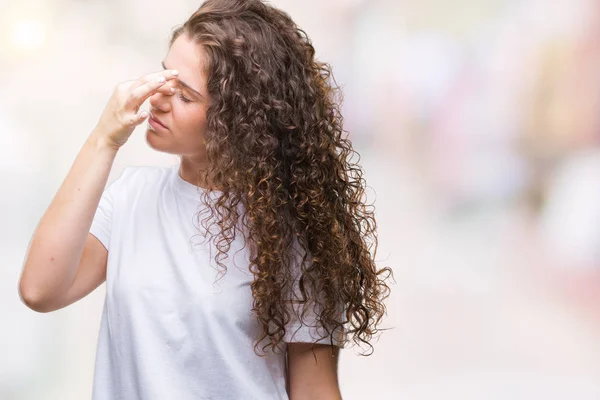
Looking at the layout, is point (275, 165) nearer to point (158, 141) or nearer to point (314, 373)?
point (158, 141)

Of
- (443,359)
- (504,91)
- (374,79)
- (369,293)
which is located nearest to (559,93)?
(504,91)

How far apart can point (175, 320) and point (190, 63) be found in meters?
0.42

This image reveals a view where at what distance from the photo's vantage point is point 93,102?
2193 millimetres

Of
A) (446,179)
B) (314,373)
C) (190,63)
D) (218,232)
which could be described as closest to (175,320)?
(218,232)

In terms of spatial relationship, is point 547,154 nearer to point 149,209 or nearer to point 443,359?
point 443,359

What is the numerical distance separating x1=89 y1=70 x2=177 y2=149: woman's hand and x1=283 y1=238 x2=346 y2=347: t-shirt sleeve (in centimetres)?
37

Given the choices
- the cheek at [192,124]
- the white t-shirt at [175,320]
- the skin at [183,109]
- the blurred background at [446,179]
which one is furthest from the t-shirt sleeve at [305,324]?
the blurred background at [446,179]

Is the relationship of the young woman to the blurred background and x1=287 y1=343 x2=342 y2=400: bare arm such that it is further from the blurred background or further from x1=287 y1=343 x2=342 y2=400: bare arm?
the blurred background

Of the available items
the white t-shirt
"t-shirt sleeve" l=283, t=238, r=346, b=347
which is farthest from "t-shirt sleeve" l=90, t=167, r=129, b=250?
"t-shirt sleeve" l=283, t=238, r=346, b=347

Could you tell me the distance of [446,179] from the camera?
225 cm

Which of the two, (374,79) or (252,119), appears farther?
(374,79)

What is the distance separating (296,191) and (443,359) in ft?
3.46

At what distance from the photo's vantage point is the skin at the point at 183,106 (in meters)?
1.28

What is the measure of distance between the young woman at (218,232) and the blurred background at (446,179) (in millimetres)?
829
